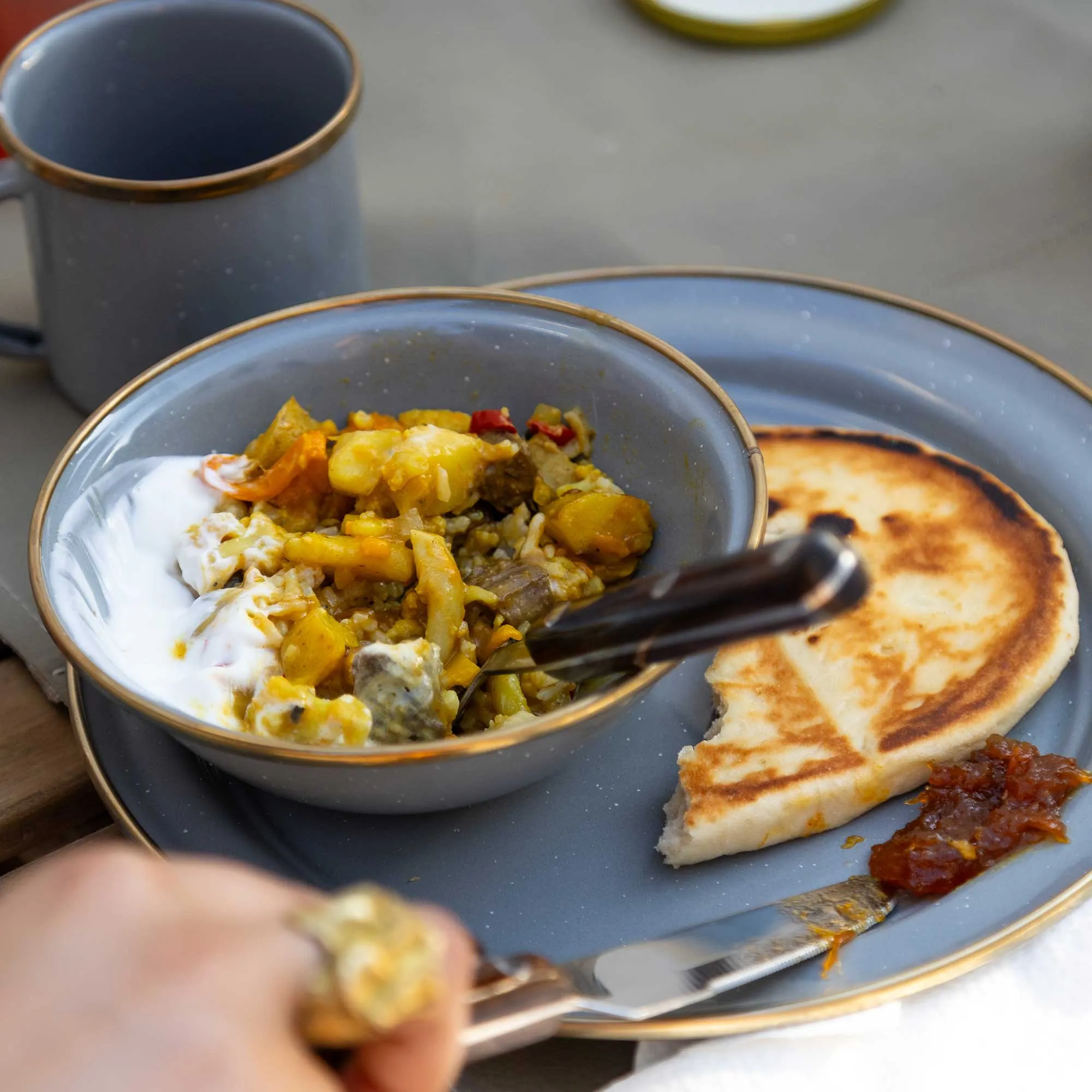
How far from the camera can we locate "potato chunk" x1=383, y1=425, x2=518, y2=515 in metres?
1.45

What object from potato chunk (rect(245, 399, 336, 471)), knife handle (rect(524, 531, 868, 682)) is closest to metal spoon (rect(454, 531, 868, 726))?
knife handle (rect(524, 531, 868, 682))

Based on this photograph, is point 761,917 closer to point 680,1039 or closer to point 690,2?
point 680,1039

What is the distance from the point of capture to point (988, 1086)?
108 centimetres

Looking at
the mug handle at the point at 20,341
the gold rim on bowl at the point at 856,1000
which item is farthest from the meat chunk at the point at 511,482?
the mug handle at the point at 20,341

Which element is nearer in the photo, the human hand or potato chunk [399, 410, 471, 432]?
the human hand

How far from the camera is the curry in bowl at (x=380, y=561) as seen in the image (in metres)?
1.24

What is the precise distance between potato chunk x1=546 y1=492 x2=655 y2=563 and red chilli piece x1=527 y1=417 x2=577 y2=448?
0.11 m

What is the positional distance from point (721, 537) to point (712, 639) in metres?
0.37

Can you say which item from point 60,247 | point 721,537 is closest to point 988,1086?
point 721,537

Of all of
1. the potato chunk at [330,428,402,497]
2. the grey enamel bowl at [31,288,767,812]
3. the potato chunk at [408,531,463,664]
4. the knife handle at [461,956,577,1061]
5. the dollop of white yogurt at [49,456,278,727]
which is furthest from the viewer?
the potato chunk at [330,428,402,497]

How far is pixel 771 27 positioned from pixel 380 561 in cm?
185

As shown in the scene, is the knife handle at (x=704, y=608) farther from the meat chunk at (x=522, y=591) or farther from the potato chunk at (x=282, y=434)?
the potato chunk at (x=282, y=434)

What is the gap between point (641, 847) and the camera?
4.28 ft

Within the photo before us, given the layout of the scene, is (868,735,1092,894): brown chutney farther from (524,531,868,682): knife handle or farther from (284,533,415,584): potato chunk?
(284,533,415,584): potato chunk
